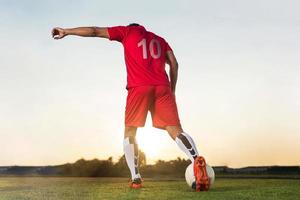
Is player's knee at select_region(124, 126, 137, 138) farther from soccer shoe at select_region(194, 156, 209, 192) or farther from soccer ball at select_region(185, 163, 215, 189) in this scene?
soccer shoe at select_region(194, 156, 209, 192)

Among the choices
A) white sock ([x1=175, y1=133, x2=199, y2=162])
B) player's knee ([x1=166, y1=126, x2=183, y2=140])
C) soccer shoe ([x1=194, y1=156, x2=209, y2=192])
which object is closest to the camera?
soccer shoe ([x1=194, y1=156, x2=209, y2=192])

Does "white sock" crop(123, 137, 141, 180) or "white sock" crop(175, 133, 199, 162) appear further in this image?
"white sock" crop(123, 137, 141, 180)

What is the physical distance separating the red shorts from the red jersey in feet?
0.36

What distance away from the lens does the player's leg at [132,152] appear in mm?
8680

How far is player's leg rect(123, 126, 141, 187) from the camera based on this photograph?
868 centimetres

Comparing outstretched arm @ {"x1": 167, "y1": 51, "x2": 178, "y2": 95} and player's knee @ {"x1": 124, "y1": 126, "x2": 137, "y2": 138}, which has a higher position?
outstretched arm @ {"x1": 167, "y1": 51, "x2": 178, "y2": 95}

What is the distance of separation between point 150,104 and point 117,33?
129cm

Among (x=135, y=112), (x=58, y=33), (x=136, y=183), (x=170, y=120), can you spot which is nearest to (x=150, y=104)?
(x=135, y=112)

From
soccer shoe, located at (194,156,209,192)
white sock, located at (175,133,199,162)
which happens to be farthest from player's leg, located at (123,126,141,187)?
soccer shoe, located at (194,156,209,192)

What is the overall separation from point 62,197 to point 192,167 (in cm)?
200

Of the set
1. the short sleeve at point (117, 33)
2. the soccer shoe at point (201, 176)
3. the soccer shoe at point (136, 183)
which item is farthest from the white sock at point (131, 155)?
the short sleeve at point (117, 33)

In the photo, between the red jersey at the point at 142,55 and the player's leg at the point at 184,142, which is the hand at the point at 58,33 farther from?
the player's leg at the point at 184,142

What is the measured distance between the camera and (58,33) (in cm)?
891

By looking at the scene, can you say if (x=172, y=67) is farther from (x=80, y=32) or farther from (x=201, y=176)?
(x=201, y=176)
